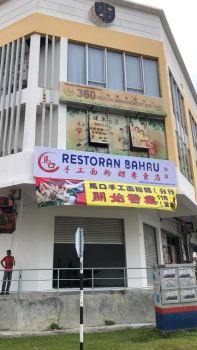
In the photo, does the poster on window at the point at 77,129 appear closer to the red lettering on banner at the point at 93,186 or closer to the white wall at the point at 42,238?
the red lettering on banner at the point at 93,186

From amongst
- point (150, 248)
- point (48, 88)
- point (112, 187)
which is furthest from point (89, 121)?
point (150, 248)

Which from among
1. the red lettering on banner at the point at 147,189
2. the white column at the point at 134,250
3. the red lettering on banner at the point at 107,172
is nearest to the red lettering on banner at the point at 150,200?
the red lettering on banner at the point at 147,189

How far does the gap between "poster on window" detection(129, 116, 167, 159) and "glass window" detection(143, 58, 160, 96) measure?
1.53 meters

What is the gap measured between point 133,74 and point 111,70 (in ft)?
3.63

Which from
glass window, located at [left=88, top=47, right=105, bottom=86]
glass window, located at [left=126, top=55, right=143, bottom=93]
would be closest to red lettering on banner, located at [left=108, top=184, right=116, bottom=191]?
glass window, located at [left=88, top=47, right=105, bottom=86]

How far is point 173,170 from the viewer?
14.9 metres

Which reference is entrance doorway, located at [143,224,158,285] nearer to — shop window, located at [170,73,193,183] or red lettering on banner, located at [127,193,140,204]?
red lettering on banner, located at [127,193,140,204]

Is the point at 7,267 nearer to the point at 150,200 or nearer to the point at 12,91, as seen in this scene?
the point at 150,200

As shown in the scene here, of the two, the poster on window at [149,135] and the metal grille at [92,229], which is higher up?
the poster on window at [149,135]

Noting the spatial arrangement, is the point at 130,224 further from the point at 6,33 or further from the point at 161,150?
the point at 6,33

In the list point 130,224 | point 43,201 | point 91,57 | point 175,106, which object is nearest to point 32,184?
point 43,201

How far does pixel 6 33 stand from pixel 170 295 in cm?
1350

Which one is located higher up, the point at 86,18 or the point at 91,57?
the point at 86,18

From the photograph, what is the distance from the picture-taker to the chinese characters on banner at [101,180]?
1272 cm
